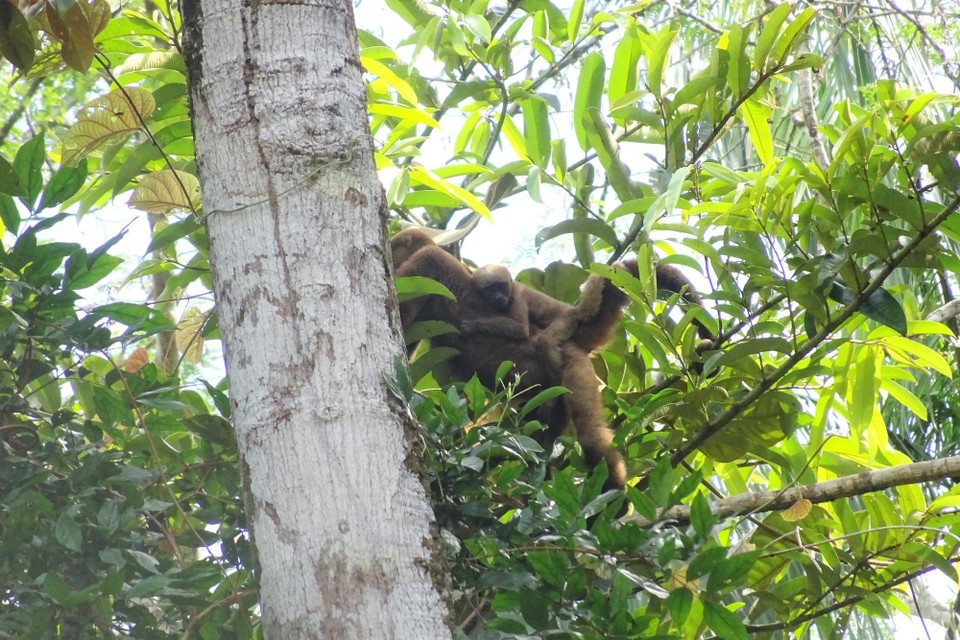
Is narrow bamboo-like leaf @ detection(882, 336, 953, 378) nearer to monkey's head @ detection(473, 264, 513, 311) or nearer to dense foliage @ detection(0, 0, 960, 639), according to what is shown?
dense foliage @ detection(0, 0, 960, 639)

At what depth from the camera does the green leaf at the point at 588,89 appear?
3127 millimetres

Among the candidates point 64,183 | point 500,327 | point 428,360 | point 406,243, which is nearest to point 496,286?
point 500,327

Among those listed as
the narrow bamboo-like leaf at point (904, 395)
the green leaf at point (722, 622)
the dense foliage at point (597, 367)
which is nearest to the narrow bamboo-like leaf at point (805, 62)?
the dense foliage at point (597, 367)

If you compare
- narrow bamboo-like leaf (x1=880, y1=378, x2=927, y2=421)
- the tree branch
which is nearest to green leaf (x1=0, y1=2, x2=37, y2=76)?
the tree branch

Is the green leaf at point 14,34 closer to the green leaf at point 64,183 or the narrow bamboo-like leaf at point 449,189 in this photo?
the green leaf at point 64,183

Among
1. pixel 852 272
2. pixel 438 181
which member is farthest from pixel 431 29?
pixel 852 272

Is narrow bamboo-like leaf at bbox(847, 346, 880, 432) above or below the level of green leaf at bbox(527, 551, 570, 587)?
above

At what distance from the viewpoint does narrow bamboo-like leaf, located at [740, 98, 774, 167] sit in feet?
9.91

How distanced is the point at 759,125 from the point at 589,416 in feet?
3.55

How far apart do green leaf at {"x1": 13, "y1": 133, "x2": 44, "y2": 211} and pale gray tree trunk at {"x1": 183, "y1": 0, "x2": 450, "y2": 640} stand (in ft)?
1.82

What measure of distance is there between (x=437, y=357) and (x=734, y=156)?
4.01 metres

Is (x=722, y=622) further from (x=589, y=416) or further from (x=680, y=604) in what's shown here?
(x=589, y=416)

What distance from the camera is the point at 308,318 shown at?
6.11 feet

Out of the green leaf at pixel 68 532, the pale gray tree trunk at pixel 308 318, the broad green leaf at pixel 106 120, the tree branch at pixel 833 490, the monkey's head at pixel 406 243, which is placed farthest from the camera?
the monkey's head at pixel 406 243
